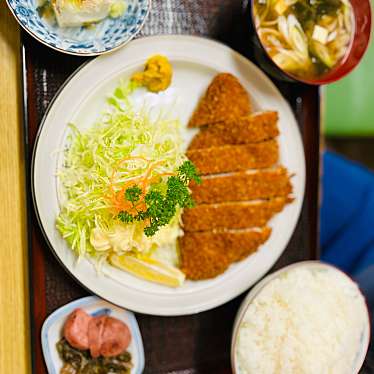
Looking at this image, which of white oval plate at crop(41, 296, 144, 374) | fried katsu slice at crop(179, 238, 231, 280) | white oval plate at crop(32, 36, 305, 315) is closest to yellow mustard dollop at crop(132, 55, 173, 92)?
white oval plate at crop(32, 36, 305, 315)

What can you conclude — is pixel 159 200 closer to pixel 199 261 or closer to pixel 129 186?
pixel 129 186

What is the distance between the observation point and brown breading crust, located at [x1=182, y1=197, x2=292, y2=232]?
2.08 m

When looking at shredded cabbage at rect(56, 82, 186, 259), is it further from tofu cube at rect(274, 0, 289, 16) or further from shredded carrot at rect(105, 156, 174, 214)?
tofu cube at rect(274, 0, 289, 16)

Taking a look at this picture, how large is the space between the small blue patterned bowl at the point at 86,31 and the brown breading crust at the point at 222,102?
380 mm

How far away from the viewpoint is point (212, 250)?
6.87 feet

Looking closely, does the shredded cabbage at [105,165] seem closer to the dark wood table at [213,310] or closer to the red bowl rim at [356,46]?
the dark wood table at [213,310]

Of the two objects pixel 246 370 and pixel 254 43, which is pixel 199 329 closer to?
pixel 246 370

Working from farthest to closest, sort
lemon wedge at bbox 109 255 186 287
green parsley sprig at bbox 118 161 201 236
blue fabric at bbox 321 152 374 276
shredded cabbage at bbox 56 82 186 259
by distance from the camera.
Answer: blue fabric at bbox 321 152 374 276
lemon wedge at bbox 109 255 186 287
shredded cabbage at bbox 56 82 186 259
green parsley sprig at bbox 118 161 201 236

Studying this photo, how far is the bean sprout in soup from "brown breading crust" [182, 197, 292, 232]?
0.54 metres

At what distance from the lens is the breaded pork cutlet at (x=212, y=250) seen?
209 centimetres

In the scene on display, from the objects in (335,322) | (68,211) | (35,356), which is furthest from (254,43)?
(35,356)

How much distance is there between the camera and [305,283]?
2.02 metres

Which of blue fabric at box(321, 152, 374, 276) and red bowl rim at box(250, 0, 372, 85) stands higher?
red bowl rim at box(250, 0, 372, 85)

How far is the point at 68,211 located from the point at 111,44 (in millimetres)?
614
